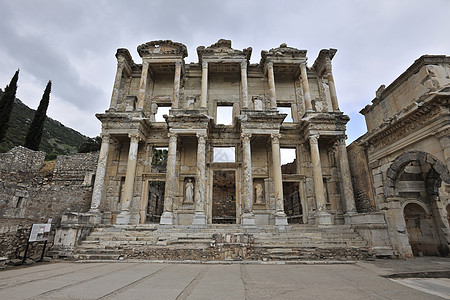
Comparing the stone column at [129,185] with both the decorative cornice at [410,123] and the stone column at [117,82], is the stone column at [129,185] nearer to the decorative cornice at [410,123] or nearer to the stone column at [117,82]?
the stone column at [117,82]

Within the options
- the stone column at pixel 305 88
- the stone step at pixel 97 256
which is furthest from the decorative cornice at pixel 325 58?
the stone step at pixel 97 256

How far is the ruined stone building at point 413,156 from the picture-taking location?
26.1 feet

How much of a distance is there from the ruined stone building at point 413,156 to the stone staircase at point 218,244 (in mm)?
2255

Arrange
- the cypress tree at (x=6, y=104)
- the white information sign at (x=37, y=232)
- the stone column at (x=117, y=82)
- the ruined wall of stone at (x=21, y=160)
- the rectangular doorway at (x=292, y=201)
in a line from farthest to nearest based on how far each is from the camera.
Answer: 1. the cypress tree at (x=6, y=104)
2. the rectangular doorway at (x=292, y=201)
3. the ruined wall of stone at (x=21, y=160)
4. the stone column at (x=117, y=82)
5. the white information sign at (x=37, y=232)

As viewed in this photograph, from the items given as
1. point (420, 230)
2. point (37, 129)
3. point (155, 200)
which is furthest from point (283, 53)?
point (37, 129)

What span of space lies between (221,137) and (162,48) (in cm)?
790

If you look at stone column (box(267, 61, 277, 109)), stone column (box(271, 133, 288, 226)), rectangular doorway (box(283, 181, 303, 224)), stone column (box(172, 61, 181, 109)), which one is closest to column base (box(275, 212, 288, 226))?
stone column (box(271, 133, 288, 226))

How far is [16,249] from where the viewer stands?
9695 mm

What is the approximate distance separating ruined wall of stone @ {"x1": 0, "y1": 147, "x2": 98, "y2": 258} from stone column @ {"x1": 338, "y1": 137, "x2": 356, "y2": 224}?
1598 cm

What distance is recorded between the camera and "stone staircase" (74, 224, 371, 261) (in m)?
8.62

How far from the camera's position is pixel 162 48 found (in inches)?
647

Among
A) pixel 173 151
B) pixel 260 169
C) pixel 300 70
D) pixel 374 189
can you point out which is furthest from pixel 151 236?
pixel 300 70

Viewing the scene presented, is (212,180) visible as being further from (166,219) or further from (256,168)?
(166,219)

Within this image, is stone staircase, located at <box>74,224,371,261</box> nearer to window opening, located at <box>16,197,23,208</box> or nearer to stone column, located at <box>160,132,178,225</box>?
stone column, located at <box>160,132,178,225</box>
